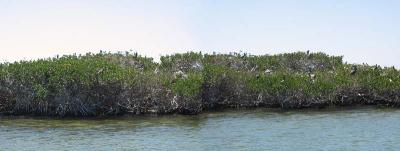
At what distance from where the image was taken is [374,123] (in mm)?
26219

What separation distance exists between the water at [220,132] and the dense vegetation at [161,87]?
4.35ft

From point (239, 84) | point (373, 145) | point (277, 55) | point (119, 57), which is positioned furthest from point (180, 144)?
point (277, 55)

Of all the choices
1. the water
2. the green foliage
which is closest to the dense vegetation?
the green foliage

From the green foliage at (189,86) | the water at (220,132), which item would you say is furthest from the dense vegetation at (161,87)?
the water at (220,132)

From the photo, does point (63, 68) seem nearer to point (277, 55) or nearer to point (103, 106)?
point (103, 106)

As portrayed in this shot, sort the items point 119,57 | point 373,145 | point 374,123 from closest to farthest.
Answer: point 373,145 → point 374,123 → point 119,57

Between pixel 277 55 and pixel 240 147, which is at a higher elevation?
pixel 277 55

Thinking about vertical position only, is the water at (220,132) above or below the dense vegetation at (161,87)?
below

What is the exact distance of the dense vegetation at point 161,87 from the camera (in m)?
29.9

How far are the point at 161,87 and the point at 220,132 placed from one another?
606cm

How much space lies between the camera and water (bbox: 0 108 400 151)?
21484 millimetres

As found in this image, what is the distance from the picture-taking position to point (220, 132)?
2478cm

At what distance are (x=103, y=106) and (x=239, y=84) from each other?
7772 mm

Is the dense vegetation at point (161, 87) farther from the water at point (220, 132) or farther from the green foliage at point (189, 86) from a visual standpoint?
the water at point (220, 132)
